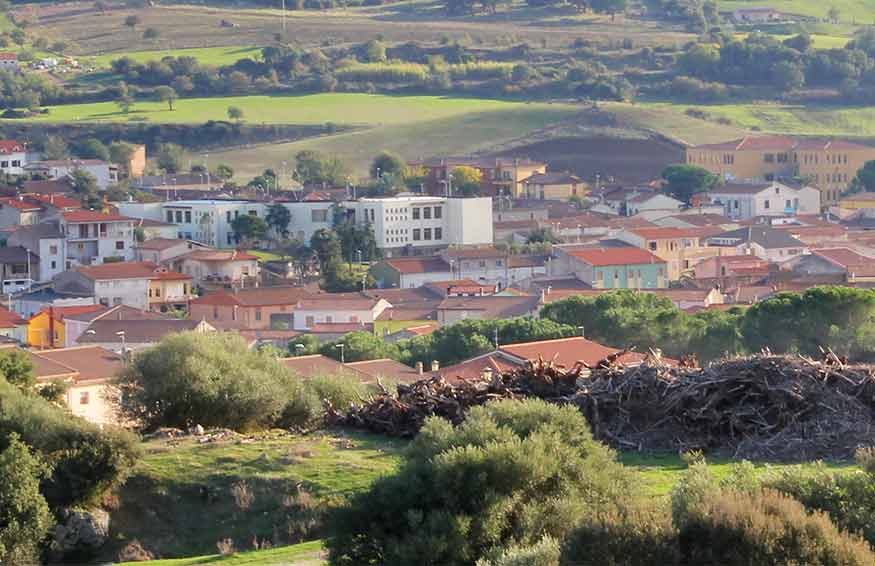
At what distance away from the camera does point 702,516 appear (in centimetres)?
1249

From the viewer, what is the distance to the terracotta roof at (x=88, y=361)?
33369mm

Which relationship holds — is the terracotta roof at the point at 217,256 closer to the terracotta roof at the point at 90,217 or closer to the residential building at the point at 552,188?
the terracotta roof at the point at 90,217

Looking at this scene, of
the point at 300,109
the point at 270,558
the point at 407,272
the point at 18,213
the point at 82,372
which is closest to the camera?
the point at 270,558

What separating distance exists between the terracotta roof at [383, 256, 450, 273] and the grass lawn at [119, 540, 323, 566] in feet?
140

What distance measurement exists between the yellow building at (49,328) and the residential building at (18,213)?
18.4 m

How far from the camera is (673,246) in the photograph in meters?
61.3

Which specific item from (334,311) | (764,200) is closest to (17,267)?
(334,311)

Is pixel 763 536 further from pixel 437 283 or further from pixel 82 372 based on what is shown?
pixel 437 283

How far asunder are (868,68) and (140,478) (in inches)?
3821

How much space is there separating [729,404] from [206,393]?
5519 millimetres

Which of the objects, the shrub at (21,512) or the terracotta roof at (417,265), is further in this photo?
the terracotta roof at (417,265)

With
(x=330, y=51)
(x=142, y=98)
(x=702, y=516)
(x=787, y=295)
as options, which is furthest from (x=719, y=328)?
(x=330, y=51)

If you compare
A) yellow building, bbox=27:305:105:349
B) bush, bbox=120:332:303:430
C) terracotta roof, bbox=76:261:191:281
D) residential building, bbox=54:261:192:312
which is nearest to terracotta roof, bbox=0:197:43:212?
terracotta roof, bbox=76:261:191:281

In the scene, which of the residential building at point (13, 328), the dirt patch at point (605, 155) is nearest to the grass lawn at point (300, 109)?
the dirt patch at point (605, 155)
